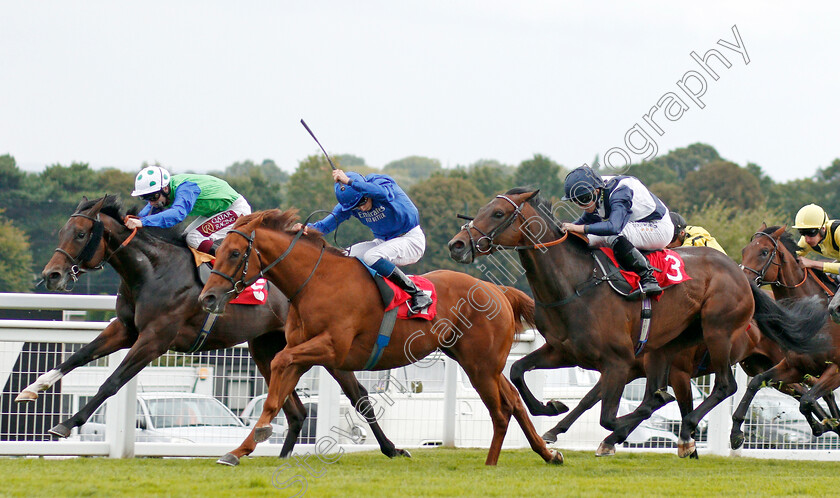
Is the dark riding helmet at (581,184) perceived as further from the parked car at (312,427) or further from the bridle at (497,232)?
the parked car at (312,427)

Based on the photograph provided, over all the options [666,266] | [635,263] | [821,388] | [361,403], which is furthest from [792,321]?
A: [361,403]

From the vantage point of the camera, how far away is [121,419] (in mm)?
7953

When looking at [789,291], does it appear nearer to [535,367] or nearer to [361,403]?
[535,367]

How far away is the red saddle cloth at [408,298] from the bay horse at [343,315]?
0.06 metres

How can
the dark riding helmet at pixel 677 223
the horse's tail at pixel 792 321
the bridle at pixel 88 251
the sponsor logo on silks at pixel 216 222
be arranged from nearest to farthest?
the bridle at pixel 88 251
the sponsor logo on silks at pixel 216 222
the horse's tail at pixel 792 321
the dark riding helmet at pixel 677 223

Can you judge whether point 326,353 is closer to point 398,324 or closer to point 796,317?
point 398,324

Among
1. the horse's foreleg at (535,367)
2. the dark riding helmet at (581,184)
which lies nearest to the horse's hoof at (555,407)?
the horse's foreleg at (535,367)

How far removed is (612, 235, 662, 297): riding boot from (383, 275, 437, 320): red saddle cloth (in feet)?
4.47

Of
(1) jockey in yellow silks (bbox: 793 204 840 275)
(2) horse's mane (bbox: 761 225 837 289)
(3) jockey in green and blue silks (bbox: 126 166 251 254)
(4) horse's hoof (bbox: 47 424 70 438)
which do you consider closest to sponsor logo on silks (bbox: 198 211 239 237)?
(3) jockey in green and blue silks (bbox: 126 166 251 254)

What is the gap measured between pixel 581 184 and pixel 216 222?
2824 mm

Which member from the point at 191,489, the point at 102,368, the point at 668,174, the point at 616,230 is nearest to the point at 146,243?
the point at 102,368

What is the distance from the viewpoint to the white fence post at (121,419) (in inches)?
312

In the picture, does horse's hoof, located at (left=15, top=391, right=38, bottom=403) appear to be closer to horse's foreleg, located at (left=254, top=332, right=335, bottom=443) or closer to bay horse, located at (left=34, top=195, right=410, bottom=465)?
bay horse, located at (left=34, top=195, right=410, bottom=465)

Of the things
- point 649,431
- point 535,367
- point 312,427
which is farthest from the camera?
point 649,431
